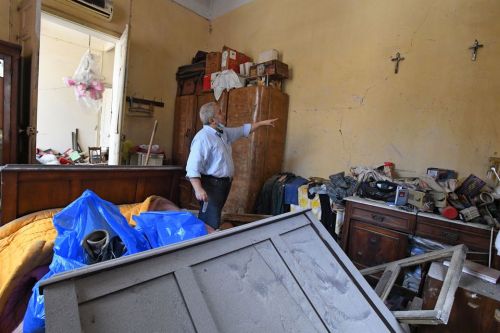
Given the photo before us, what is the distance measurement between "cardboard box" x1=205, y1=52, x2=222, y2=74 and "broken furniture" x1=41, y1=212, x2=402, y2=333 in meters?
3.02

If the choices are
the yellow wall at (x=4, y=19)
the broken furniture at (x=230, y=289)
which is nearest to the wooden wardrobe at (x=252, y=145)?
the broken furniture at (x=230, y=289)

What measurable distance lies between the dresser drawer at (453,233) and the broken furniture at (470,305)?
1.68ft

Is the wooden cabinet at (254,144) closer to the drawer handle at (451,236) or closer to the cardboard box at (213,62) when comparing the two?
the cardboard box at (213,62)

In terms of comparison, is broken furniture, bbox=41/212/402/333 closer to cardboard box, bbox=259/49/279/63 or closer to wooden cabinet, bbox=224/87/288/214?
wooden cabinet, bbox=224/87/288/214

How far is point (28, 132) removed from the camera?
9.37ft

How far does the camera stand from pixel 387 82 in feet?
9.02

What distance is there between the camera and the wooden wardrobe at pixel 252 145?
3.23 m

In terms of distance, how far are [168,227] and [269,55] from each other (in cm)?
290

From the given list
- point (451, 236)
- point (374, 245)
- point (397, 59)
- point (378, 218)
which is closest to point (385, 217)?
point (378, 218)

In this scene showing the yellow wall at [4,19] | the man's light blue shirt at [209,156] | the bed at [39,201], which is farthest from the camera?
the yellow wall at [4,19]

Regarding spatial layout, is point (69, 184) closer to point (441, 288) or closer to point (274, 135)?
point (274, 135)

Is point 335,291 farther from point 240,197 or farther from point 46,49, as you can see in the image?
point 46,49

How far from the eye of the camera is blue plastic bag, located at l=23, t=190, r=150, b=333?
1.07 m

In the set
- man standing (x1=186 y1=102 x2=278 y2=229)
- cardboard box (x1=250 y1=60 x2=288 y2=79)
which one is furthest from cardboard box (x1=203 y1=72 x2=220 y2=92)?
man standing (x1=186 y1=102 x2=278 y2=229)
